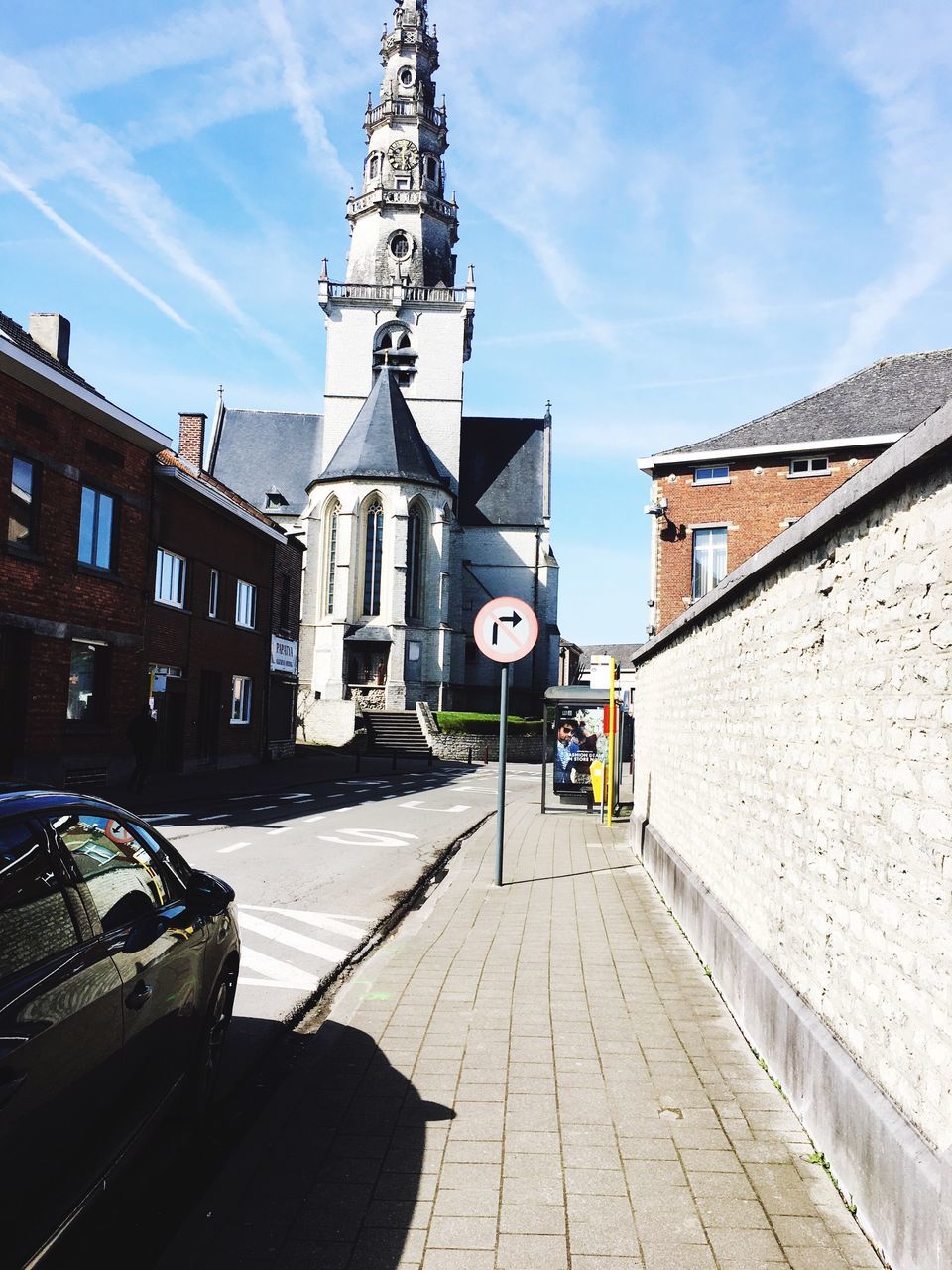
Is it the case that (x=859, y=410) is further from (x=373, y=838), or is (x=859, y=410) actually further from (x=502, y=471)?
(x=502, y=471)

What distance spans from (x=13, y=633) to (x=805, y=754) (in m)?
16.4

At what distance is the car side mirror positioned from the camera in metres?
4.27

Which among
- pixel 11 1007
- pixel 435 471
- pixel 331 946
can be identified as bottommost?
pixel 331 946

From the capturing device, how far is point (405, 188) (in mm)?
57406

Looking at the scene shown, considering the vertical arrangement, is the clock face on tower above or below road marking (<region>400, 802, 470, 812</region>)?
above

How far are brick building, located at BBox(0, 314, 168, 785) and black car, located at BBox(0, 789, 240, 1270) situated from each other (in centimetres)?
1516

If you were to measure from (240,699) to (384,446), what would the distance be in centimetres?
2531

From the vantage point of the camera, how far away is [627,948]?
762 centimetres

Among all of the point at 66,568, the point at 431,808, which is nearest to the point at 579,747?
the point at 431,808

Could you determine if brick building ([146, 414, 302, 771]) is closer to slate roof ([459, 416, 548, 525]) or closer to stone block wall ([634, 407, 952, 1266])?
stone block wall ([634, 407, 952, 1266])

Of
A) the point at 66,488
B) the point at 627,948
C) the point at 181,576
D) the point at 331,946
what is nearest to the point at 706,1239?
the point at 627,948

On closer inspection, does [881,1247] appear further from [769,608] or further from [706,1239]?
[769,608]

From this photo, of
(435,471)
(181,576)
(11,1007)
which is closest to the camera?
(11,1007)

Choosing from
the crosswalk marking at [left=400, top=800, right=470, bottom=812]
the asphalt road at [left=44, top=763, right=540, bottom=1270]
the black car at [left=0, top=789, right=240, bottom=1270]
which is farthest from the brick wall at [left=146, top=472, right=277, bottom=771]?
the black car at [left=0, top=789, right=240, bottom=1270]
